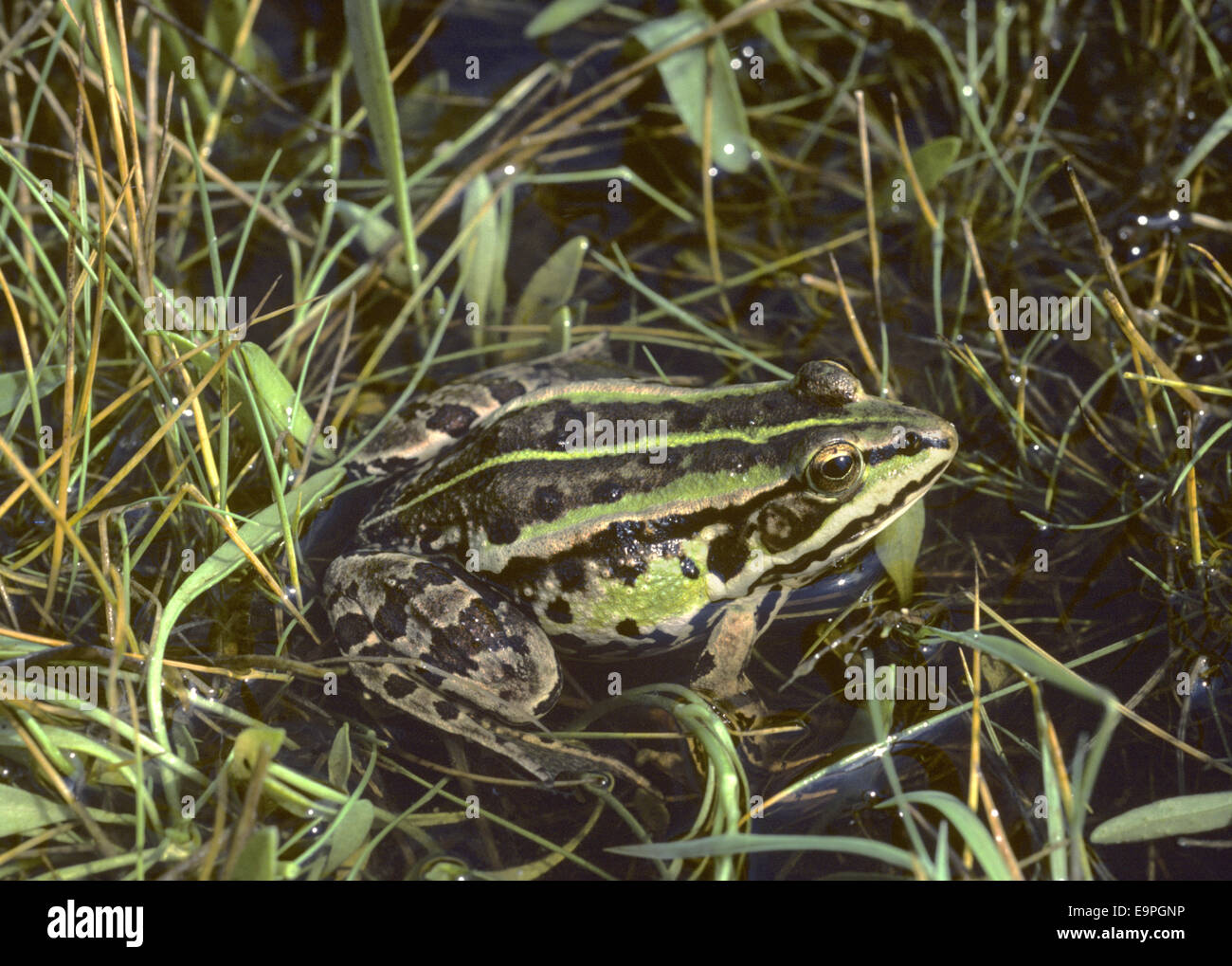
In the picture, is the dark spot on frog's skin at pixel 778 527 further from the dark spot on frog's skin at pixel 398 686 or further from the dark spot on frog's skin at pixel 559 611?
the dark spot on frog's skin at pixel 398 686

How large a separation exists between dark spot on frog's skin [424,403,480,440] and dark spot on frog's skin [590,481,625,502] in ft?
2.81

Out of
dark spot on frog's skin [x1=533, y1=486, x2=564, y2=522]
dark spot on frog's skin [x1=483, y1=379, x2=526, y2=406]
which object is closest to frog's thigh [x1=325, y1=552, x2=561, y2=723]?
dark spot on frog's skin [x1=533, y1=486, x2=564, y2=522]

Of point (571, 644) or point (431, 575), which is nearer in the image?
point (431, 575)

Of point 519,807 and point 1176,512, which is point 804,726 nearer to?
point 519,807

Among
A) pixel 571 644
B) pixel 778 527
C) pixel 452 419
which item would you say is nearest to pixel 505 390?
pixel 452 419

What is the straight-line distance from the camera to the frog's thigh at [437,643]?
A: 11.5 feet

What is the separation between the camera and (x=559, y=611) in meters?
3.74

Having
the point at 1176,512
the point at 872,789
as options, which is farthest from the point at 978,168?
the point at 872,789

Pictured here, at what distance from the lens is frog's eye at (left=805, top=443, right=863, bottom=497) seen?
135 inches

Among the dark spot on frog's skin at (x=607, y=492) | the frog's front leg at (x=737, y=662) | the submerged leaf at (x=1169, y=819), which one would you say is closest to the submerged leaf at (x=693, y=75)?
the dark spot on frog's skin at (x=607, y=492)

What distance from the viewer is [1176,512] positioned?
3.98 metres

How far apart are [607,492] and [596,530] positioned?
0.48 feet

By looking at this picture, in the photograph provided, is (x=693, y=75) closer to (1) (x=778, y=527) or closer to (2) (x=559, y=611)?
(1) (x=778, y=527)

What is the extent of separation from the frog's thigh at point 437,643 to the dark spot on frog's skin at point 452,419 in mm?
745
